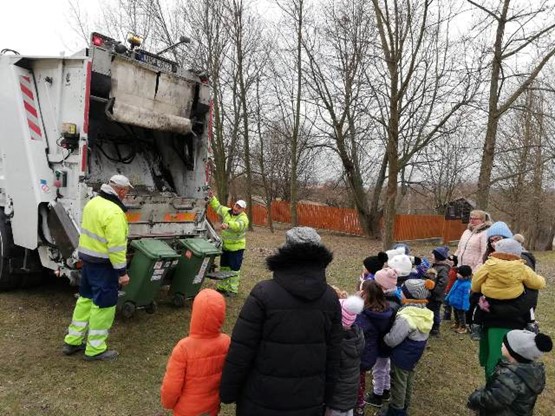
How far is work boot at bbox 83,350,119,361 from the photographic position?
4027mm

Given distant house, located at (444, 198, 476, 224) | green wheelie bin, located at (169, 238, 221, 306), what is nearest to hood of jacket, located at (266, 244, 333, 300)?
green wheelie bin, located at (169, 238, 221, 306)

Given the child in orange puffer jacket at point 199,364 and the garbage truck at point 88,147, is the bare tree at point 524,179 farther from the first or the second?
the child in orange puffer jacket at point 199,364

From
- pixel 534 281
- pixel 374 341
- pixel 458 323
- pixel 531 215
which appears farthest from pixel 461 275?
pixel 531 215

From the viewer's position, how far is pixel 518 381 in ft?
8.68

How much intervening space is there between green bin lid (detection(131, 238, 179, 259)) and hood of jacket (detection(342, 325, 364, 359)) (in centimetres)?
250

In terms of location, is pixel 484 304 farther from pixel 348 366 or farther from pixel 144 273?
pixel 144 273

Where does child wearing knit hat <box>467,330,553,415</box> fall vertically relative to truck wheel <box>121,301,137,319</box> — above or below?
above

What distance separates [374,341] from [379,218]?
1694 cm

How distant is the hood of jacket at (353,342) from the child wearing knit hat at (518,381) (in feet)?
2.55

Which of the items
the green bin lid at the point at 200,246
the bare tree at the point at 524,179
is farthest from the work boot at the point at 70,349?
the bare tree at the point at 524,179

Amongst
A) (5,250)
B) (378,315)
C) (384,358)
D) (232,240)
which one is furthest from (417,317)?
(5,250)

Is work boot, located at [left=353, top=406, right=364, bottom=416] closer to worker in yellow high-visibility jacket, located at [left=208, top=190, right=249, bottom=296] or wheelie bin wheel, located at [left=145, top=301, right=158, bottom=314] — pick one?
wheelie bin wheel, located at [left=145, top=301, right=158, bottom=314]

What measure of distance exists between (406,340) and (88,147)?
3810 millimetres

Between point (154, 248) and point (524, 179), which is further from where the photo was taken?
point (524, 179)
